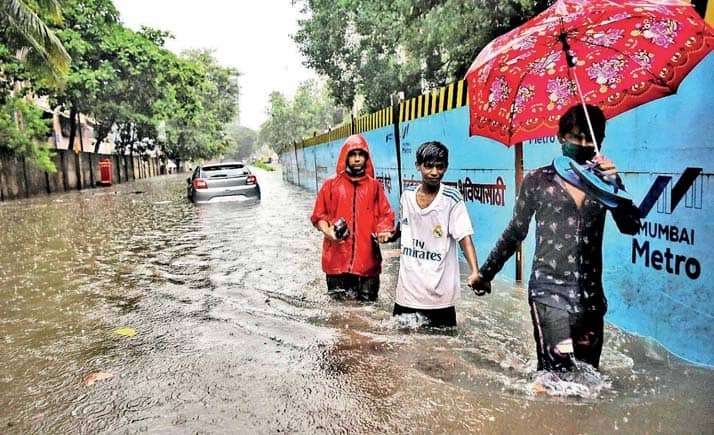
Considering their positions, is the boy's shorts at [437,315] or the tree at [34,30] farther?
the tree at [34,30]

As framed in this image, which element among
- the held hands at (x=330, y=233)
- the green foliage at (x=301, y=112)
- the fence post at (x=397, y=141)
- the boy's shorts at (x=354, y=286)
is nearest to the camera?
the held hands at (x=330, y=233)

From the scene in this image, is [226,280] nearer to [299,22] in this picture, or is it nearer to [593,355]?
[593,355]

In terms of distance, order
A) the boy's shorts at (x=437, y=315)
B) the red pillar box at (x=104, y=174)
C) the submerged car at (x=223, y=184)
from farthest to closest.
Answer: the red pillar box at (x=104, y=174) < the submerged car at (x=223, y=184) < the boy's shorts at (x=437, y=315)

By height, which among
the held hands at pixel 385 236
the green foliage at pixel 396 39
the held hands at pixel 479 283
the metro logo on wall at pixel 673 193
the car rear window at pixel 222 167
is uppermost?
the green foliage at pixel 396 39

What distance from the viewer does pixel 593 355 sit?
314 centimetres

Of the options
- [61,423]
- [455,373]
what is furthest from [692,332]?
[61,423]

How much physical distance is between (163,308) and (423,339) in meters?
2.65

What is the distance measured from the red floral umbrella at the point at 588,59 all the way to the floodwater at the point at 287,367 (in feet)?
5.26

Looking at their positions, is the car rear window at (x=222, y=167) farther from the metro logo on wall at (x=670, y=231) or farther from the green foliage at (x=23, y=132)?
the metro logo on wall at (x=670, y=231)

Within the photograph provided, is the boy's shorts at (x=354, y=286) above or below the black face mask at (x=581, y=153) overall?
below

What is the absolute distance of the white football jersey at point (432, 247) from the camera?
385 cm

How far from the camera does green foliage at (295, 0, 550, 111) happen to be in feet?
37.8

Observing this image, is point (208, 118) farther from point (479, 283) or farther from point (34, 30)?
point (479, 283)

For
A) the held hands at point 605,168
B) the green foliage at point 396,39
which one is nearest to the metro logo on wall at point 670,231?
the held hands at point 605,168
